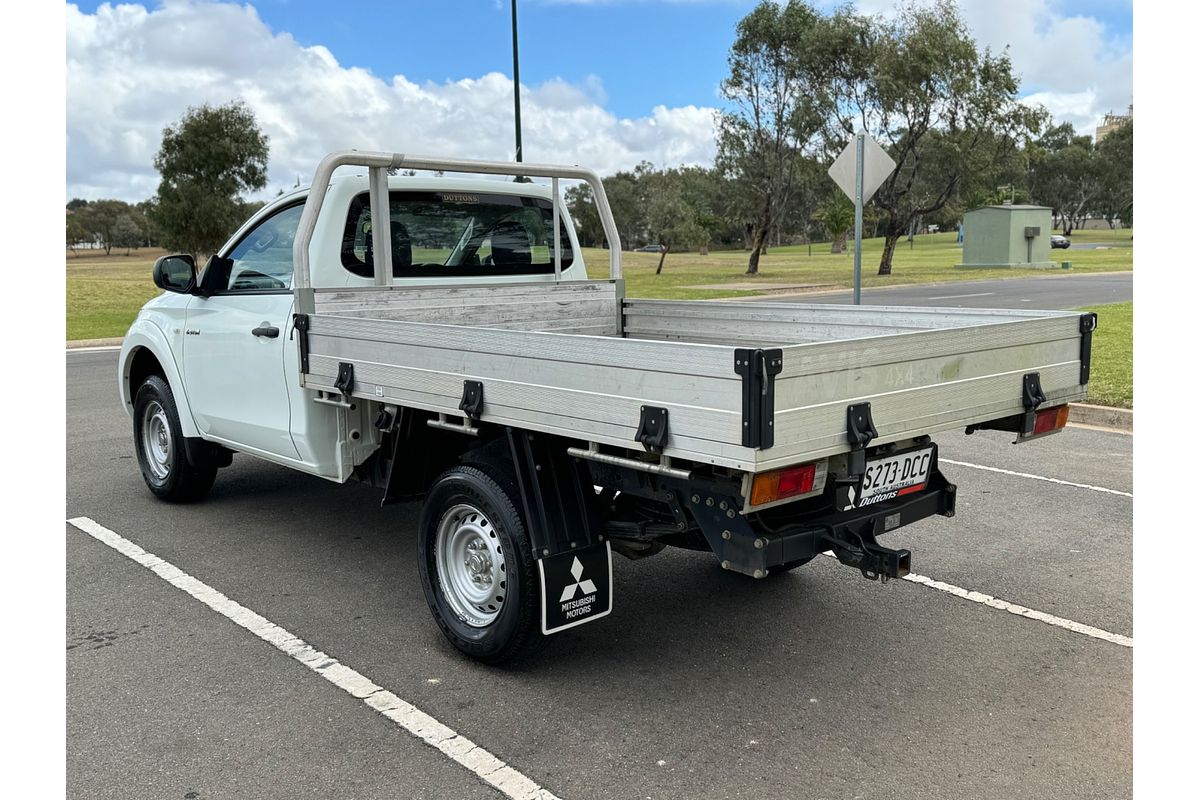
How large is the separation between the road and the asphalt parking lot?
17.8 meters

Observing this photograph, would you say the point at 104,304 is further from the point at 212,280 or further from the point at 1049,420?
the point at 1049,420

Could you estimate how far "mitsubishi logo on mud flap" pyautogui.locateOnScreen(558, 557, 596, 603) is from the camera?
12.6 feet

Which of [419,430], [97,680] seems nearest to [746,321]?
[419,430]

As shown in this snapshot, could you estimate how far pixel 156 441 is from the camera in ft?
21.8

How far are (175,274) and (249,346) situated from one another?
0.82 meters

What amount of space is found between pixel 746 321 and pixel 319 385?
2.22 meters

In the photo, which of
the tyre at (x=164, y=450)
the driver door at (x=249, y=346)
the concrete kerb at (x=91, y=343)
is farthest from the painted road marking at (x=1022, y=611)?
the concrete kerb at (x=91, y=343)

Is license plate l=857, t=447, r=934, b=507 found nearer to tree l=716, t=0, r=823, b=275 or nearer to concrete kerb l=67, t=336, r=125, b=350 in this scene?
concrete kerb l=67, t=336, r=125, b=350

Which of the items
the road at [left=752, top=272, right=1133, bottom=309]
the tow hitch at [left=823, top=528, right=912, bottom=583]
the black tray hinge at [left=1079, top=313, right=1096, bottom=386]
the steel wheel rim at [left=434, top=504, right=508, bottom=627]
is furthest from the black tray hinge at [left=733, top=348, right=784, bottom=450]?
the road at [left=752, top=272, right=1133, bottom=309]

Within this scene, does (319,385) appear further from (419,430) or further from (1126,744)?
(1126,744)

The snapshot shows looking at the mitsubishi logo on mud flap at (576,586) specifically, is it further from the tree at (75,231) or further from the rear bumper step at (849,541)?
the tree at (75,231)

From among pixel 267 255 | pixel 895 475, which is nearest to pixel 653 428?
pixel 895 475

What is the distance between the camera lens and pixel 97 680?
4.00 meters

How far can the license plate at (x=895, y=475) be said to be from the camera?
3678mm
